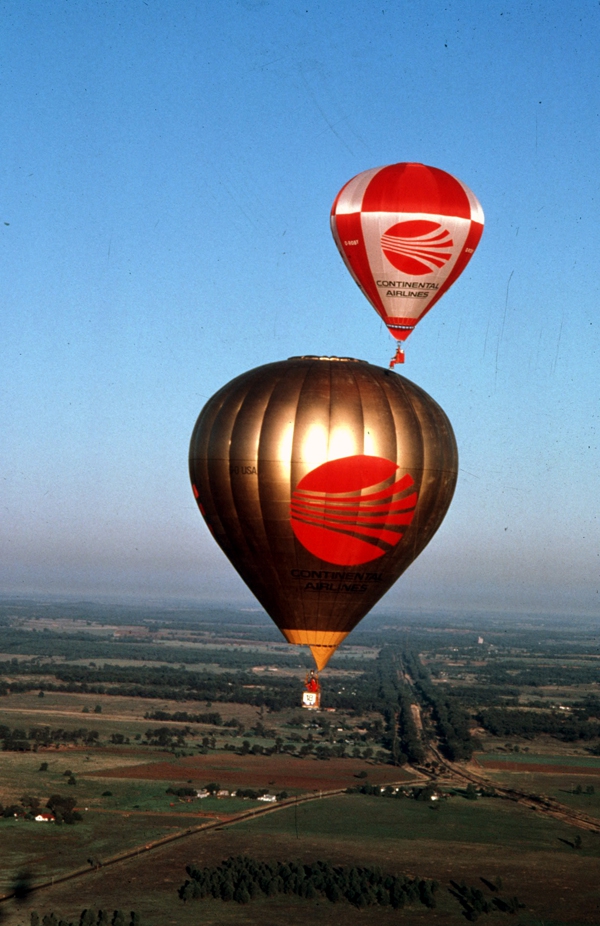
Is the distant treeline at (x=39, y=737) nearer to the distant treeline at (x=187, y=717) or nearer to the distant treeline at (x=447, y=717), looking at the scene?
the distant treeline at (x=187, y=717)

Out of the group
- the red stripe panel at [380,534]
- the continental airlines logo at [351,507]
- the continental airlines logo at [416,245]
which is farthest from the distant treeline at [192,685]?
the continental airlines logo at [351,507]

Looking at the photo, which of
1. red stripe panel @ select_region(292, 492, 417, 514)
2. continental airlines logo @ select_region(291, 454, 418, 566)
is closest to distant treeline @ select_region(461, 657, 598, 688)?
continental airlines logo @ select_region(291, 454, 418, 566)

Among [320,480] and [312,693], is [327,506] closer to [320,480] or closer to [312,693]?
[320,480]

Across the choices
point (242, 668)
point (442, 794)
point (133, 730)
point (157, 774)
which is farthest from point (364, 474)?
point (242, 668)

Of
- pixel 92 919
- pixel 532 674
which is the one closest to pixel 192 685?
pixel 532 674

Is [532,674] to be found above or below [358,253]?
below

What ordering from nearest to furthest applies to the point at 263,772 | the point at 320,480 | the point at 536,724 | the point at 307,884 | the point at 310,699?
the point at 320,480 < the point at 310,699 < the point at 307,884 < the point at 263,772 < the point at 536,724

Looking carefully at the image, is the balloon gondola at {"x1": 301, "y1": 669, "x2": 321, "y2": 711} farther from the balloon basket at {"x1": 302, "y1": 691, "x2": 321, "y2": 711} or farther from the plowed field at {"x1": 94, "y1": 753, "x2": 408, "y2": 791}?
the plowed field at {"x1": 94, "y1": 753, "x2": 408, "y2": 791}
